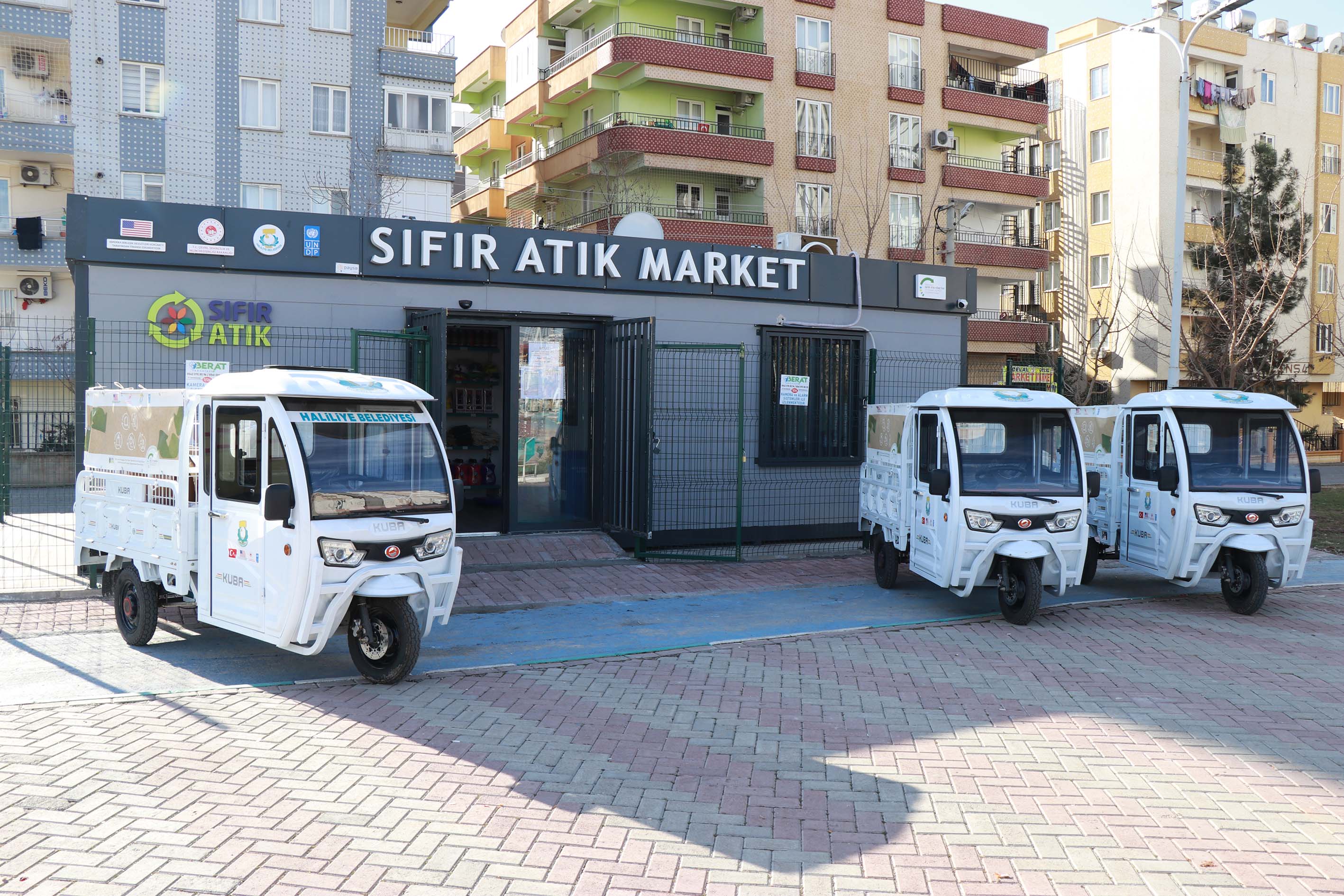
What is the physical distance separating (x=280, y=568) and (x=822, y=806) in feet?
13.2

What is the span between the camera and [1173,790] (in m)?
5.78

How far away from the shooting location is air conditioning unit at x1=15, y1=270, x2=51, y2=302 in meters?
31.5

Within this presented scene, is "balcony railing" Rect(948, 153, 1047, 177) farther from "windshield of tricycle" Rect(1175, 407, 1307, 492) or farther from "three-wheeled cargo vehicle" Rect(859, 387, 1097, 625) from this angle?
"three-wheeled cargo vehicle" Rect(859, 387, 1097, 625)

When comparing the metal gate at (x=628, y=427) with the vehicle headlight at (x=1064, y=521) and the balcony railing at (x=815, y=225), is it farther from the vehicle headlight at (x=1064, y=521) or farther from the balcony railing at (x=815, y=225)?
the balcony railing at (x=815, y=225)

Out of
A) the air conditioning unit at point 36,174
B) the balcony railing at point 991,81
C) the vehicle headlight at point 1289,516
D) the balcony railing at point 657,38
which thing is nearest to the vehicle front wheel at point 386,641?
the vehicle headlight at point 1289,516

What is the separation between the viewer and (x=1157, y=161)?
4169 cm

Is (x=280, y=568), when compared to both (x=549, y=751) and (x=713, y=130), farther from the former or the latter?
(x=713, y=130)

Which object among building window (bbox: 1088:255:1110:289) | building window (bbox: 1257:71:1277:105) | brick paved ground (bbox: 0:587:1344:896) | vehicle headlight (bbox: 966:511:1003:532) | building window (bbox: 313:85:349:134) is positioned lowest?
brick paved ground (bbox: 0:587:1344:896)

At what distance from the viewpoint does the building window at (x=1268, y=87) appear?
1833 inches

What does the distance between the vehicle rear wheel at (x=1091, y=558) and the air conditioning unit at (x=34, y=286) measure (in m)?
30.5

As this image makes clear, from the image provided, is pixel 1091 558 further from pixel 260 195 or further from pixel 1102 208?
pixel 1102 208

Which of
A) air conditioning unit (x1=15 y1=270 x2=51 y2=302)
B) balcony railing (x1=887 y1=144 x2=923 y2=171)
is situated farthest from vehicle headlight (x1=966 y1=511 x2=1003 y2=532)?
balcony railing (x1=887 y1=144 x2=923 y2=171)

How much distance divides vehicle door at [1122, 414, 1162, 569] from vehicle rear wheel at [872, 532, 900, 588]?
2533mm

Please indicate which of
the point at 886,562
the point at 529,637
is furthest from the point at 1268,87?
the point at 529,637
